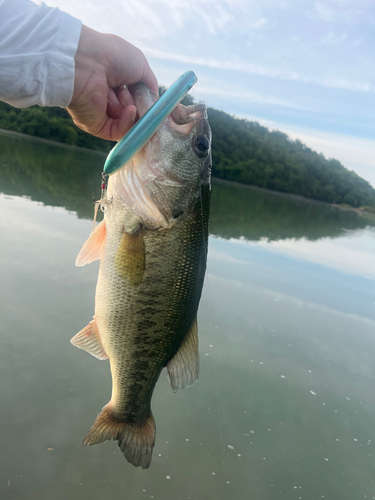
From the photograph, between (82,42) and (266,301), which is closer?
Result: (82,42)

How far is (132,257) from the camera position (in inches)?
61.7

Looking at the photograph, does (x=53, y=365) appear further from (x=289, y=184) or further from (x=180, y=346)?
(x=289, y=184)

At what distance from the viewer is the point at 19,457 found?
2.55 m

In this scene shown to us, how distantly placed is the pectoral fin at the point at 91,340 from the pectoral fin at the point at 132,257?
0.35 m

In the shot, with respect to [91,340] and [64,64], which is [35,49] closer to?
[64,64]

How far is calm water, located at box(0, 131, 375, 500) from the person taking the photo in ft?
8.70

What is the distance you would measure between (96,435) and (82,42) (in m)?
1.73

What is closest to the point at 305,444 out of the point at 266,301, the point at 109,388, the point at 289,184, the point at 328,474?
the point at 328,474

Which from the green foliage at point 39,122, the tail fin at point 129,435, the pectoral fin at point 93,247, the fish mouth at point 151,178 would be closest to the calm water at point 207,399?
the tail fin at point 129,435

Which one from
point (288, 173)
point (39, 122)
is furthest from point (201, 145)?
point (288, 173)

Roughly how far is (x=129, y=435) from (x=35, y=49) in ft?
5.73

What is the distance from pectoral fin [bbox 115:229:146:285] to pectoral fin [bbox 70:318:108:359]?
13.7 inches

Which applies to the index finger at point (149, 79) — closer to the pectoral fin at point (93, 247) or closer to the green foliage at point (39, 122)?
the pectoral fin at point (93, 247)

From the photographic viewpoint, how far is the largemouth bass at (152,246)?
1.57 metres
